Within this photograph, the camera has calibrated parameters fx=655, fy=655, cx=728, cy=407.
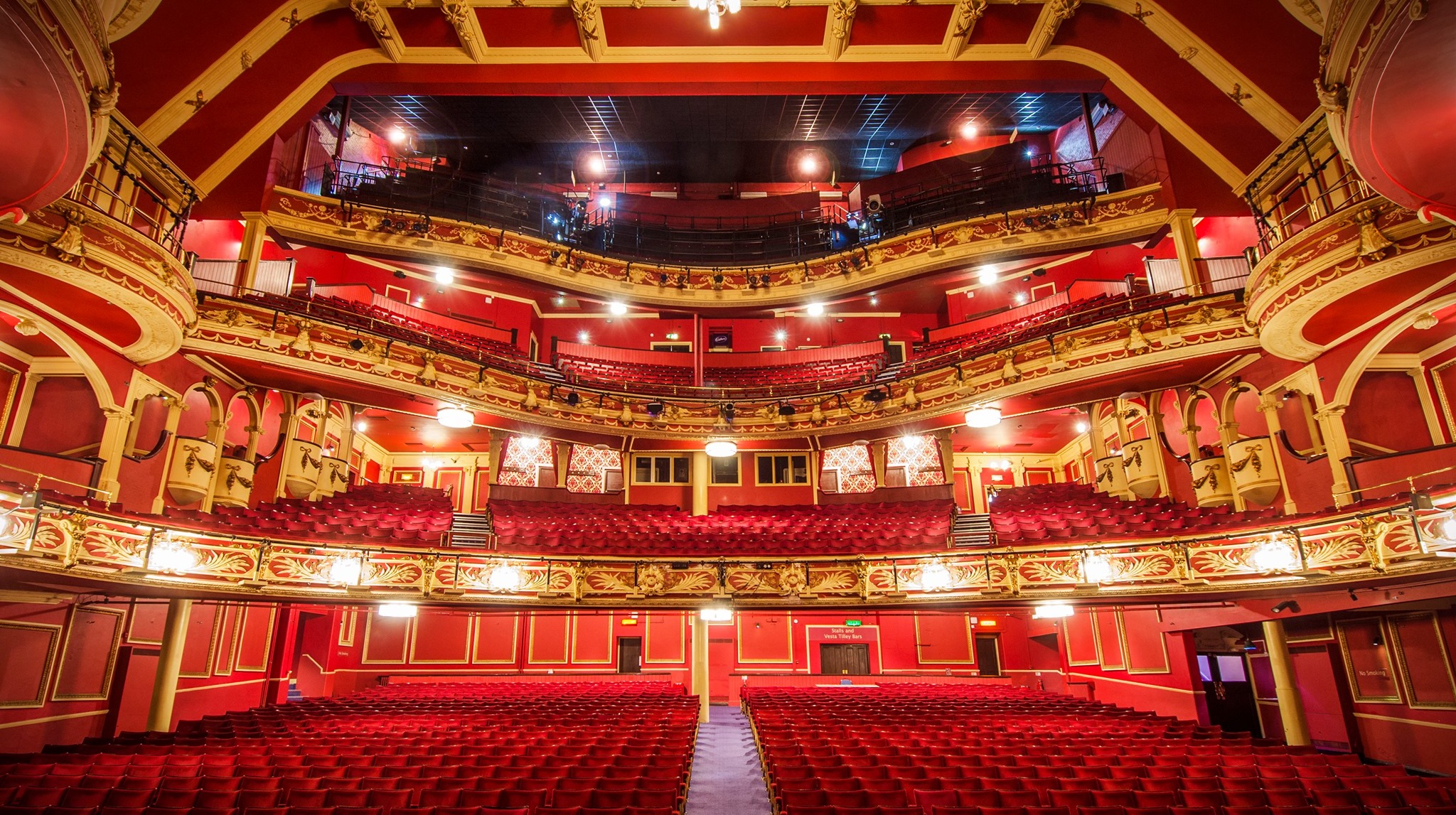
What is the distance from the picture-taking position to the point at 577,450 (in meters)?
16.5

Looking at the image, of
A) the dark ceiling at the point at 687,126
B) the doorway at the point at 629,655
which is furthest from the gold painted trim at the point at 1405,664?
the doorway at the point at 629,655

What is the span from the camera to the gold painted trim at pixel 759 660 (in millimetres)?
16016

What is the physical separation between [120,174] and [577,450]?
971 centimetres

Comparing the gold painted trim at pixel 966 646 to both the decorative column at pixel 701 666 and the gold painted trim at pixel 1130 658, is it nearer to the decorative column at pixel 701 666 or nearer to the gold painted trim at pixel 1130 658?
the gold painted trim at pixel 1130 658

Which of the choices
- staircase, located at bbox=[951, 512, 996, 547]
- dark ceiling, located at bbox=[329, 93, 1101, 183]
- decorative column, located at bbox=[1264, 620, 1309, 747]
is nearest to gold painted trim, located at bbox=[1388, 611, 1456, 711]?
decorative column, located at bbox=[1264, 620, 1309, 747]

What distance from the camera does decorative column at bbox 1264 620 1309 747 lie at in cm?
877

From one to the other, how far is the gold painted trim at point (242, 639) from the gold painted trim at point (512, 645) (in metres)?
4.37

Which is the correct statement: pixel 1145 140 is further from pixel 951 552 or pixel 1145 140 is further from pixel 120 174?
pixel 120 174

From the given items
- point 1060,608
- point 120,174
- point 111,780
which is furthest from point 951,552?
point 120,174

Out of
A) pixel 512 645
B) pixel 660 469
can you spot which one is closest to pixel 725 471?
pixel 660 469

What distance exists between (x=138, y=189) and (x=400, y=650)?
10.8 m

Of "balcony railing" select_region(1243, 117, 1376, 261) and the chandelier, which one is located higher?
the chandelier

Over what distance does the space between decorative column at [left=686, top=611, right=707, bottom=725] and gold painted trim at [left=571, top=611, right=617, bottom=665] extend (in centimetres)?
453

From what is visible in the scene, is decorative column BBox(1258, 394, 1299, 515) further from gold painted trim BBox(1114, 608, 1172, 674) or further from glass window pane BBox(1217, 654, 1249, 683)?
glass window pane BBox(1217, 654, 1249, 683)
